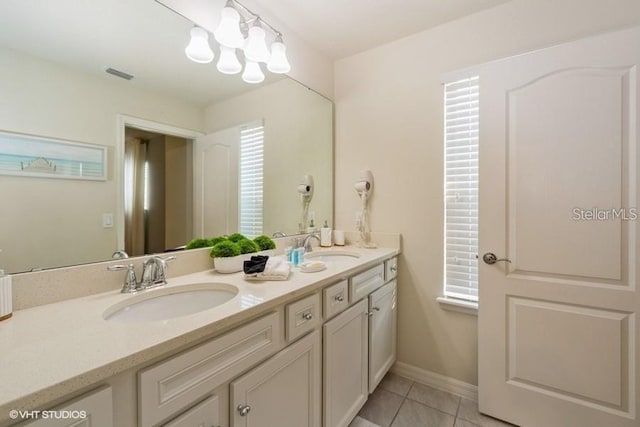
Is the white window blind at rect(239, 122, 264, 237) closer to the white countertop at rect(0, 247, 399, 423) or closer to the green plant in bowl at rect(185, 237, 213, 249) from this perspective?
the green plant in bowl at rect(185, 237, 213, 249)

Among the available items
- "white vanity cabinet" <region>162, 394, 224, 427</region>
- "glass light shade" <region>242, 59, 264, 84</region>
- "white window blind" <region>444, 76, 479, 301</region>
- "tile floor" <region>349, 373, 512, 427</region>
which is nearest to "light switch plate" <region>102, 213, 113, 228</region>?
"white vanity cabinet" <region>162, 394, 224, 427</region>

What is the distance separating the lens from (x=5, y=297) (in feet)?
2.43

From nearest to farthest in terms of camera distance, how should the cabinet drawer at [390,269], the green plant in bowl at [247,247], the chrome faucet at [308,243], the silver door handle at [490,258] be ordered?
the green plant in bowl at [247,247]
the silver door handle at [490,258]
the cabinet drawer at [390,269]
the chrome faucet at [308,243]

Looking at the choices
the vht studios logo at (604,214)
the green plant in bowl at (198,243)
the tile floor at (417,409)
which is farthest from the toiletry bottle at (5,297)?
the vht studios logo at (604,214)

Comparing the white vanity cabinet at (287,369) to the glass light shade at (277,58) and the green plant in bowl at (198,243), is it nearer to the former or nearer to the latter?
the green plant in bowl at (198,243)

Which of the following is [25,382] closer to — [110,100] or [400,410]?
[110,100]

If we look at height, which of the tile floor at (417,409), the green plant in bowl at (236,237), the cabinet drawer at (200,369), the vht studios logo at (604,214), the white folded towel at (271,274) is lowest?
the tile floor at (417,409)

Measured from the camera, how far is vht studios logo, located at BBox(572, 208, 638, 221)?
1.22 metres

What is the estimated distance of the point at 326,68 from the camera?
217 cm

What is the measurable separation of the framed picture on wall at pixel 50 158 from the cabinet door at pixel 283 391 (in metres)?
0.90

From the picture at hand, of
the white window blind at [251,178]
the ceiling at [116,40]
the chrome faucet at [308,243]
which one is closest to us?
the ceiling at [116,40]

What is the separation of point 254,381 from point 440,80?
193 cm

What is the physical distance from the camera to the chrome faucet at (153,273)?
3.40 ft

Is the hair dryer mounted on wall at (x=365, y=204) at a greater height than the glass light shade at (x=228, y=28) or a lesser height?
lesser
